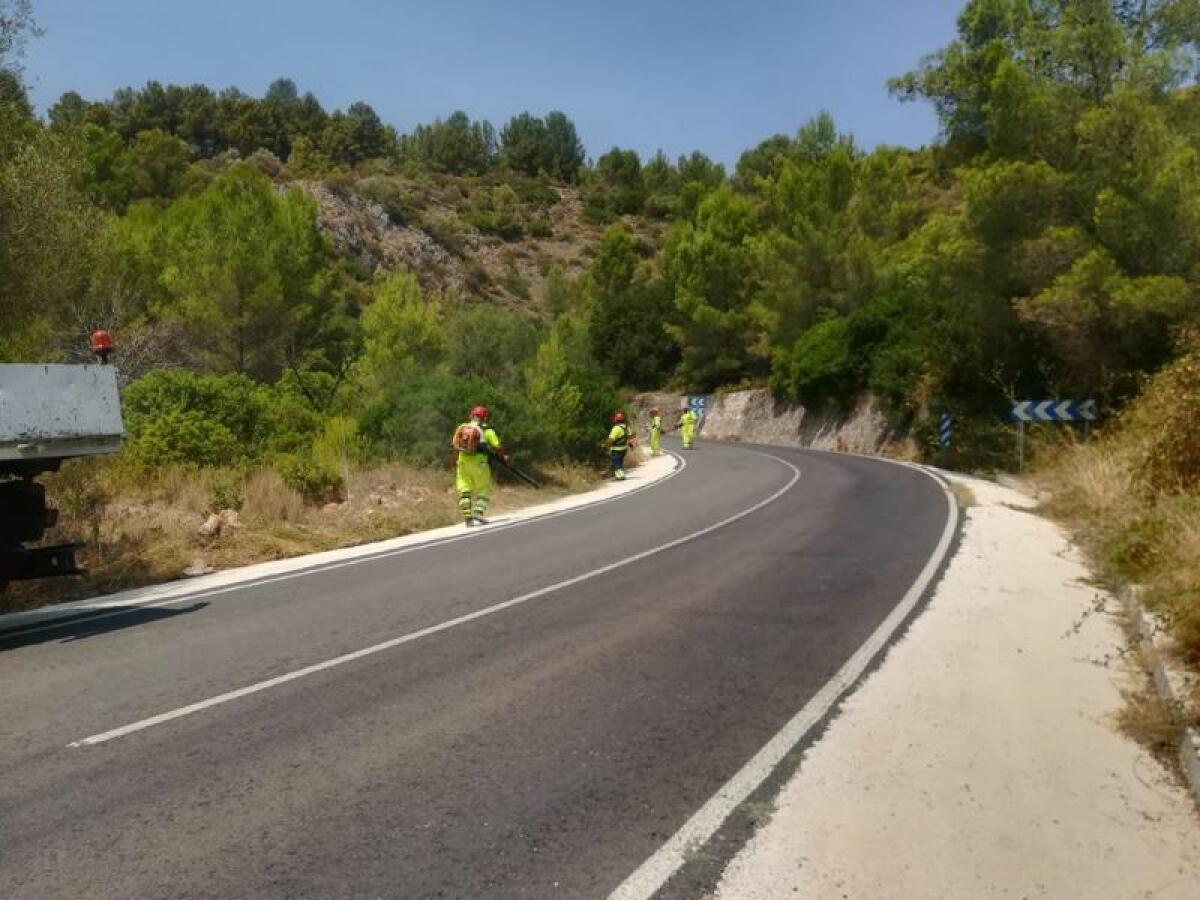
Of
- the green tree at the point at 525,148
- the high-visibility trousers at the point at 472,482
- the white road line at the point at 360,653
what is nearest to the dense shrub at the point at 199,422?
the high-visibility trousers at the point at 472,482

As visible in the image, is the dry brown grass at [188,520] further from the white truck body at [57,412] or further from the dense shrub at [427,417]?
the dense shrub at [427,417]

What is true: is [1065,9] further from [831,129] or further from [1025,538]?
[831,129]

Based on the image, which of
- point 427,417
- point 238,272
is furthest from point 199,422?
point 238,272

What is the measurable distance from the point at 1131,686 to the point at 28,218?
13239 millimetres

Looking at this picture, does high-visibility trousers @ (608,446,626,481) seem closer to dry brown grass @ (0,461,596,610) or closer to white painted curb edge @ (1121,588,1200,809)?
dry brown grass @ (0,461,596,610)

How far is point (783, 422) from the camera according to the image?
4981 cm

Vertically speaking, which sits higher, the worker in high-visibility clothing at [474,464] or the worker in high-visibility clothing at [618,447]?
the worker in high-visibility clothing at [474,464]

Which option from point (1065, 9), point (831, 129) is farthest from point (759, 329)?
point (1065, 9)

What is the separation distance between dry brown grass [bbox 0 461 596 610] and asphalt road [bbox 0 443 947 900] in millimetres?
2130

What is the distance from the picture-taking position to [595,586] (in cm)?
974

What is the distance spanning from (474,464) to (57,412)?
7.93 meters

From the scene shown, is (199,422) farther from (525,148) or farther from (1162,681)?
(525,148)

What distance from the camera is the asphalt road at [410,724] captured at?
153 inches

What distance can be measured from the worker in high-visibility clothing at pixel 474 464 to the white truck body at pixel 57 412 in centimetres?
708
